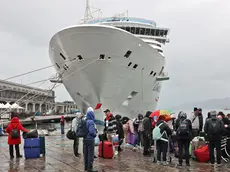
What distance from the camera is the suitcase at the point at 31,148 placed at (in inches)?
343

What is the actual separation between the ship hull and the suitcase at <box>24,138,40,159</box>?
9.07m

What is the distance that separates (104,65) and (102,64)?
14 cm

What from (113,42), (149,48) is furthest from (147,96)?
(113,42)

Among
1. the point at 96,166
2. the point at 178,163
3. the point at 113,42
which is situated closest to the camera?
the point at 96,166

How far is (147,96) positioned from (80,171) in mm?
15364

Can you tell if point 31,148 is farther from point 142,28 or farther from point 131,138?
point 142,28

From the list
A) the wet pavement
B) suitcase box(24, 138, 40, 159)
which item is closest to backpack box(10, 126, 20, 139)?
suitcase box(24, 138, 40, 159)

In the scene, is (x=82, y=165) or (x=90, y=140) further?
(x=82, y=165)

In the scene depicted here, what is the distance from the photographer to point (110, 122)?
973 cm

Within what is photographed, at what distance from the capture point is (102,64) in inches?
682

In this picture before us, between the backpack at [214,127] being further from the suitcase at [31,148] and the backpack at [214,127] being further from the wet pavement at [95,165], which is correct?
the suitcase at [31,148]

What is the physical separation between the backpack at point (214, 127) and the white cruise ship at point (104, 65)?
10.2m

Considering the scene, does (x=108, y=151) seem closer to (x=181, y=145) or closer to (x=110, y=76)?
(x=181, y=145)

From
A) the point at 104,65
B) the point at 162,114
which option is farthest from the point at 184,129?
the point at 104,65
